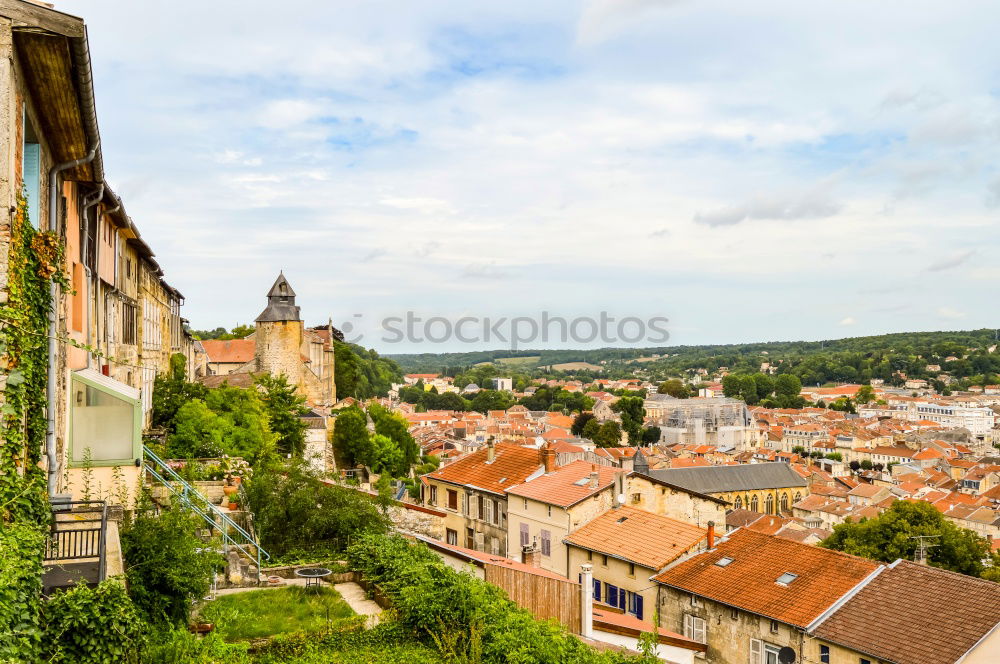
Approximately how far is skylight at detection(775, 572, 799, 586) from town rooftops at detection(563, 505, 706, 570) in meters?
3.24

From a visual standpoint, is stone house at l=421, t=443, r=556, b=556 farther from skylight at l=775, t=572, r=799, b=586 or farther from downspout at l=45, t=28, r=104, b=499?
downspout at l=45, t=28, r=104, b=499

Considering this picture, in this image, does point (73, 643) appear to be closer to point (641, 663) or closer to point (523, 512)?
point (641, 663)

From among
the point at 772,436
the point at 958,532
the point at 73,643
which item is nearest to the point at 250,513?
the point at 73,643

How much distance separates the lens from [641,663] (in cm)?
1191

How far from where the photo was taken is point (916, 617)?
2217 cm

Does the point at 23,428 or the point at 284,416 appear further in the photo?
the point at 284,416

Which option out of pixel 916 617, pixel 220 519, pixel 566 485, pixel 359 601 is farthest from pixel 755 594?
pixel 220 519

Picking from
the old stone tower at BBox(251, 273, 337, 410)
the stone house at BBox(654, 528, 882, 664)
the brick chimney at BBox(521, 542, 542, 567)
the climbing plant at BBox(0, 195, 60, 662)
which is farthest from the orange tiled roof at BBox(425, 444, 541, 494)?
the climbing plant at BBox(0, 195, 60, 662)

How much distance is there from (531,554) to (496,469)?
5.74 meters

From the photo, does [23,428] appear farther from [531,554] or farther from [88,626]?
[531,554]

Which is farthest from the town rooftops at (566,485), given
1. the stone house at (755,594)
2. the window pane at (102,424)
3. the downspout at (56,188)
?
the downspout at (56,188)

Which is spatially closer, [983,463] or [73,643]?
[73,643]

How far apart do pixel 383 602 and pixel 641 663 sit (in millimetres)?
4842

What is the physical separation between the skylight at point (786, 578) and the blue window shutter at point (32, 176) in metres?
23.0
